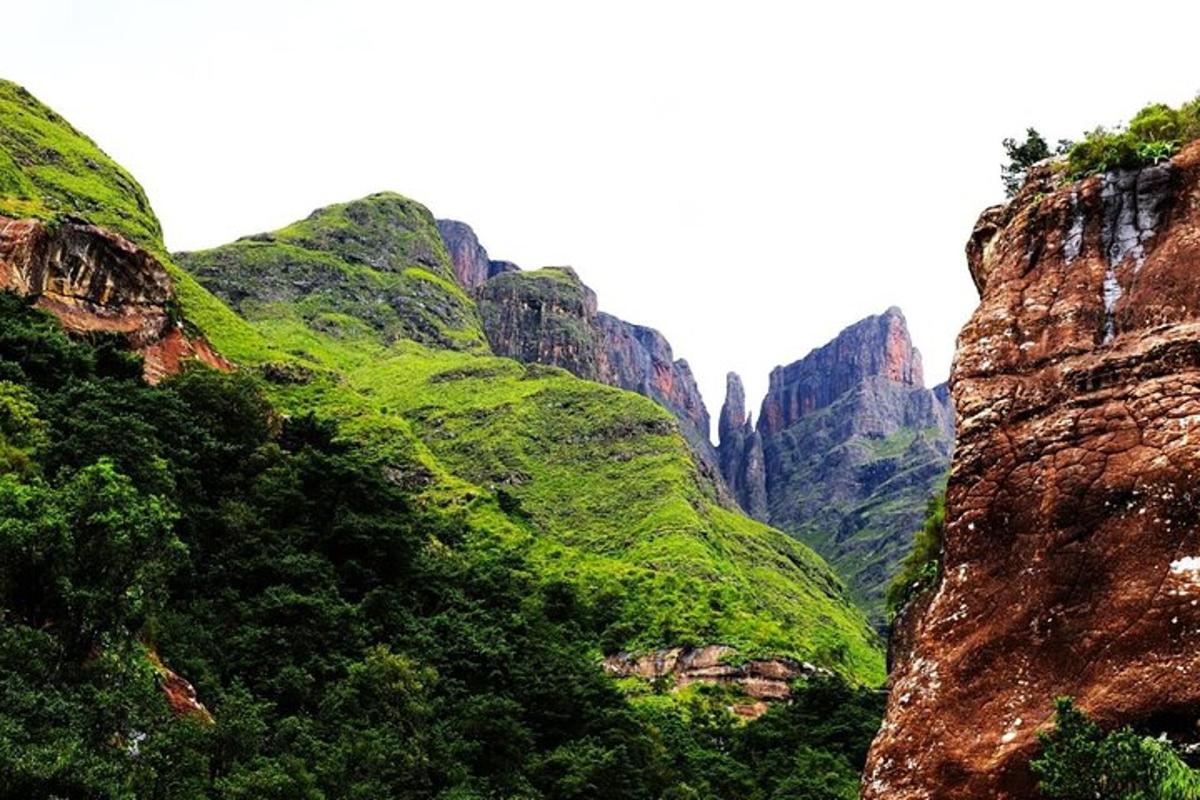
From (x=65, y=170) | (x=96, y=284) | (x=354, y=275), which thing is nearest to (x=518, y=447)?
(x=65, y=170)

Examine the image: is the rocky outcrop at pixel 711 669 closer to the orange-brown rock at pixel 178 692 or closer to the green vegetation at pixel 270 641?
the green vegetation at pixel 270 641

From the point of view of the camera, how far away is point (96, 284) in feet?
138

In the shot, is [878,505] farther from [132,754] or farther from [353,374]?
[132,754]

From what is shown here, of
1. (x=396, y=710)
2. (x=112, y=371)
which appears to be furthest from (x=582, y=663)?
(x=112, y=371)

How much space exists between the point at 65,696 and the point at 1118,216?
21.3 m

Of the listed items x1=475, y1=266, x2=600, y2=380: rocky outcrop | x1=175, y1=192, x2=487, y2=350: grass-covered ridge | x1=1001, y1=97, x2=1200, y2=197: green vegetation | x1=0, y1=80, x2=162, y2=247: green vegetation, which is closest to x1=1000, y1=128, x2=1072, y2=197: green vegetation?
x1=1001, y1=97, x2=1200, y2=197: green vegetation

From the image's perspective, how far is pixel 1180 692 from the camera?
11.7 m

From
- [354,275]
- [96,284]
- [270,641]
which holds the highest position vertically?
[354,275]

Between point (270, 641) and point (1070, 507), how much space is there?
2175 centimetres

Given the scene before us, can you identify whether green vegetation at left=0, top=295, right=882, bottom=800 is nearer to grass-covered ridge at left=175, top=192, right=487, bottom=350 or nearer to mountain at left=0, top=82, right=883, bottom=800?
mountain at left=0, top=82, right=883, bottom=800

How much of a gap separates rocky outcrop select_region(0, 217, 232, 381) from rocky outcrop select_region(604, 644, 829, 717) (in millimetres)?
30359

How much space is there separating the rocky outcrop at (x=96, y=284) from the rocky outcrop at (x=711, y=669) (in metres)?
30.4

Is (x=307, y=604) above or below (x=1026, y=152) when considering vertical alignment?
below

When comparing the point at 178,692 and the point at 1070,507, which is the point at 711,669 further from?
the point at 1070,507
